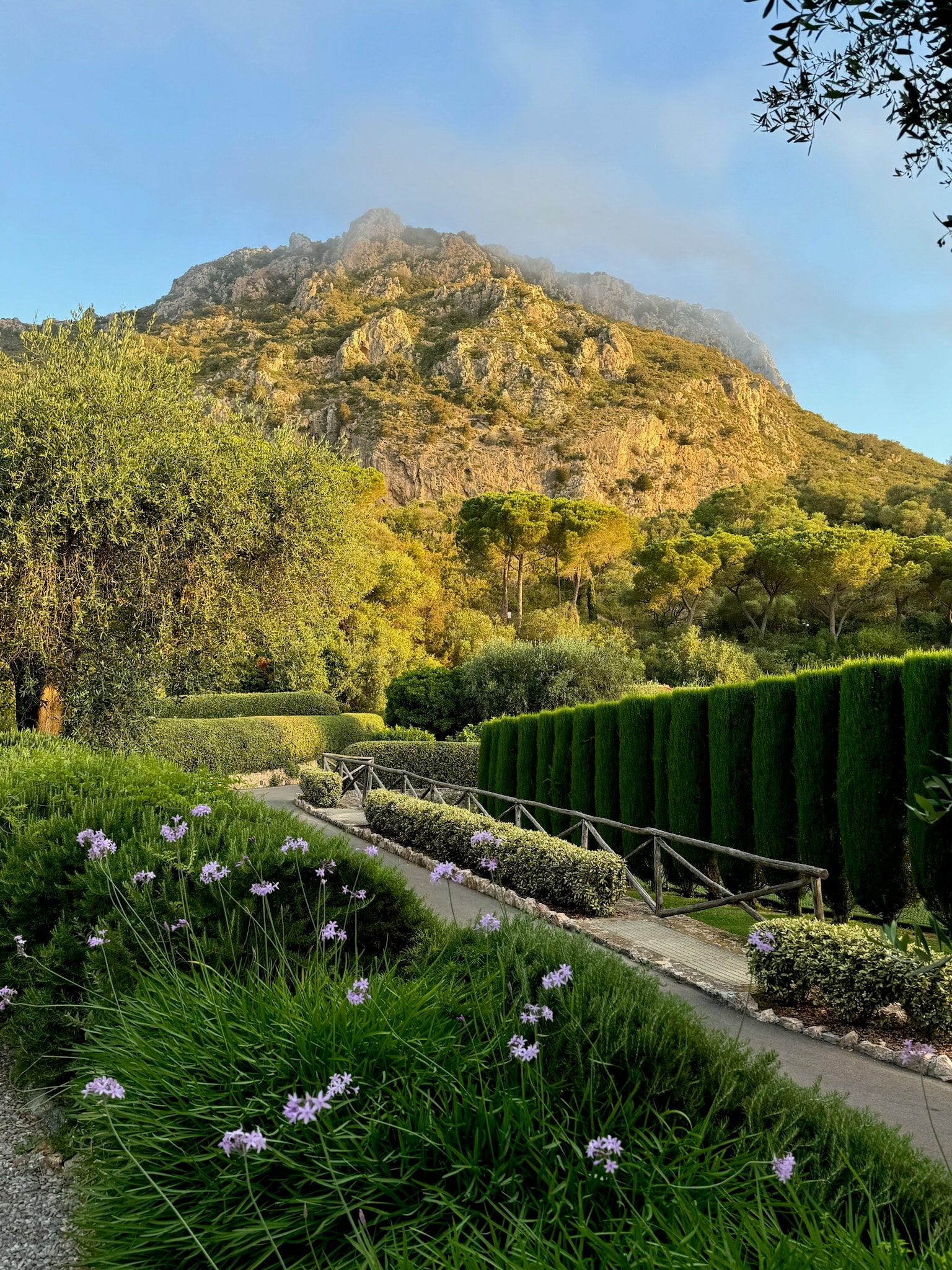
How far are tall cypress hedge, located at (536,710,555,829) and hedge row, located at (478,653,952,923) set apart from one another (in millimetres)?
1856

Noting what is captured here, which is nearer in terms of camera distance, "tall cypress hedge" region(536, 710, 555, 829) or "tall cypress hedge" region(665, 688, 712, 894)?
"tall cypress hedge" region(665, 688, 712, 894)

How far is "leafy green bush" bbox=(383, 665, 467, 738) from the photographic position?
27.5 m

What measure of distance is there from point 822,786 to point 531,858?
127 inches

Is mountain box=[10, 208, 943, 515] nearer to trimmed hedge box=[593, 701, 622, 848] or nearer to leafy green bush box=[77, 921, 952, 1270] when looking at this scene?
trimmed hedge box=[593, 701, 622, 848]

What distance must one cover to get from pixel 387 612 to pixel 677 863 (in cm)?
2709

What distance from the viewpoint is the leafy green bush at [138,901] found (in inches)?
143

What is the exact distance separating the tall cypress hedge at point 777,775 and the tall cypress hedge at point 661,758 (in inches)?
78.3

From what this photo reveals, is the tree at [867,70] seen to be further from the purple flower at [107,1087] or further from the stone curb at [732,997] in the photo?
the purple flower at [107,1087]

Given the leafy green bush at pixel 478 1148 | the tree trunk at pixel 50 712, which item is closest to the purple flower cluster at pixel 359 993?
the leafy green bush at pixel 478 1148

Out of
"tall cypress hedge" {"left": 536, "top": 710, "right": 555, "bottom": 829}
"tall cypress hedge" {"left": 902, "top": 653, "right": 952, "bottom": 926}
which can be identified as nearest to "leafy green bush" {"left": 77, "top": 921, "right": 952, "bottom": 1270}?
"tall cypress hedge" {"left": 902, "top": 653, "right": 952, "bottom": 926}

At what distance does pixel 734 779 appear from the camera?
942 centimetres

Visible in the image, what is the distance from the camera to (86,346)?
13.5 metres

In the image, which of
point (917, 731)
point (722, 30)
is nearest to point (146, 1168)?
point (722, 30)

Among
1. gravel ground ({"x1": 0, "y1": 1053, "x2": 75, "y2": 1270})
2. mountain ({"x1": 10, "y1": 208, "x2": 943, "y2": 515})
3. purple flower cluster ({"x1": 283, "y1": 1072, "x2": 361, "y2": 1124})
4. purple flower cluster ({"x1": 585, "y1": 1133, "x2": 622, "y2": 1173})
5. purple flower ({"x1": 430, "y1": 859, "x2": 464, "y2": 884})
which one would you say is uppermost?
mountain ({"x1": 10, "y1": 208, "x2": 943, "y2": 515})
